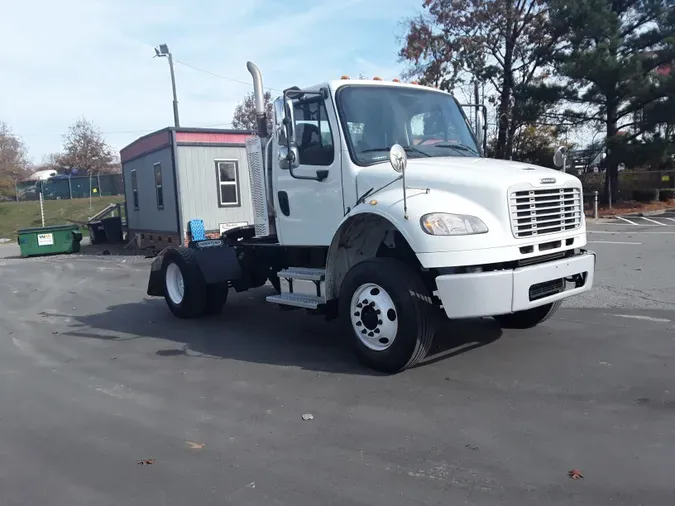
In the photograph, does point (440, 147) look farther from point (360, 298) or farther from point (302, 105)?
point (360, 298)

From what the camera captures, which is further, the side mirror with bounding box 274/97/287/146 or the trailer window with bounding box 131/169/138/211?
the trailer window with bounding box 131/169/138/211

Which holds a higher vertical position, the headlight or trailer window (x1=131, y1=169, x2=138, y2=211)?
trailer window (x1=131, y1=169, x2=138, y2=211)

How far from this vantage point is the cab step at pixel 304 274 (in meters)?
6.46

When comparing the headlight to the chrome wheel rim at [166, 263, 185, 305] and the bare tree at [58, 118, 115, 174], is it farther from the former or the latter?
the bare tree at [58, 118, 115, 174]

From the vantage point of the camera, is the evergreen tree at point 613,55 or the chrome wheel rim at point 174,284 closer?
the chrome wheel rim at point 174,284

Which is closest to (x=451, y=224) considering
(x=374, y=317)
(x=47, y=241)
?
(x=374, y=317)

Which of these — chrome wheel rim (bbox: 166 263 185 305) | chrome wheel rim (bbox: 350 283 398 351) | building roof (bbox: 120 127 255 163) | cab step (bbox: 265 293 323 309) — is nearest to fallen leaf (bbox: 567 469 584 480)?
chrome wheel rim (bbox: 350 283 398 351)

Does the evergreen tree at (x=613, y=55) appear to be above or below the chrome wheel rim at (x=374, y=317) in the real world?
above

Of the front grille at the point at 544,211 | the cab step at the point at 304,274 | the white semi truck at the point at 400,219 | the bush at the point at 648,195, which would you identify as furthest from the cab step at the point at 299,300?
the bush at the point at 648,195

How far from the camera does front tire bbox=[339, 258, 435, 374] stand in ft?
17.2

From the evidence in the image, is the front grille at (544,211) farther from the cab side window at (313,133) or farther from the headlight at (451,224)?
the cab side window at (313,133)

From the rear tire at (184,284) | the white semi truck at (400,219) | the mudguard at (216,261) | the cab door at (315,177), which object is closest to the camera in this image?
the white semi truck at (400,219)

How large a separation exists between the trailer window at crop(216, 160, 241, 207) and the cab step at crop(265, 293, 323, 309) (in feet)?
39.0

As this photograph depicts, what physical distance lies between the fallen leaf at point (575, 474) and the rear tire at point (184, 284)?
221 inches
